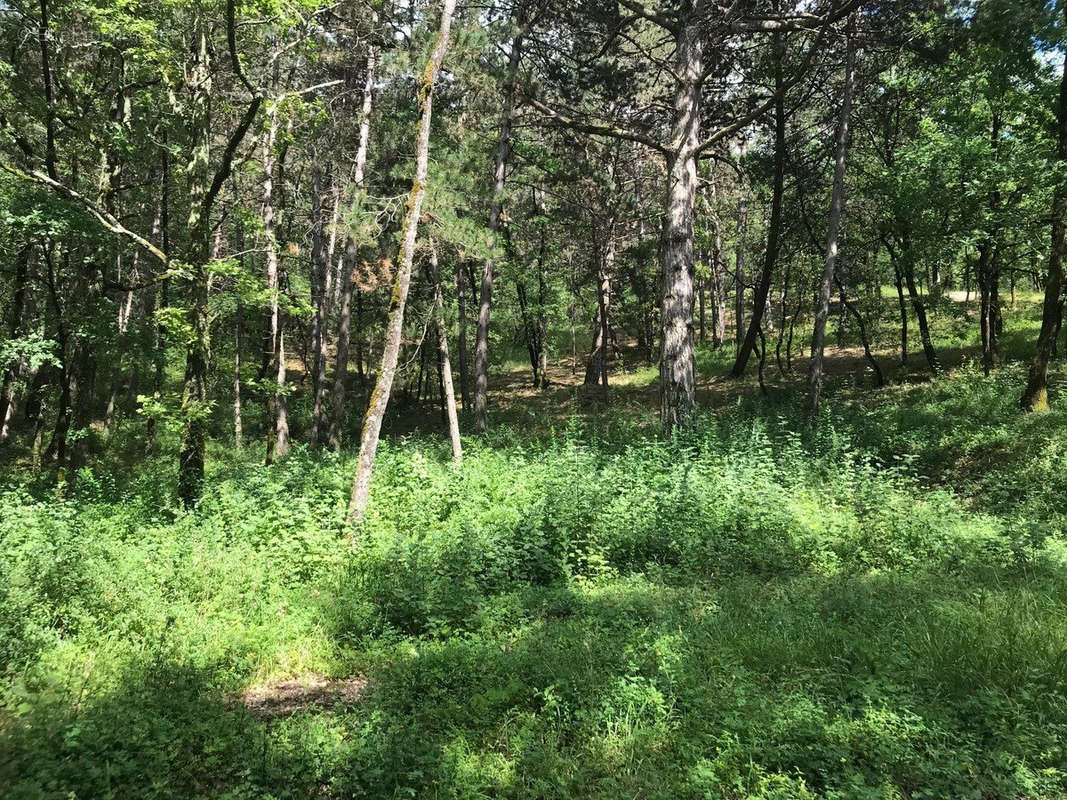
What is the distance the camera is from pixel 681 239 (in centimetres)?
1189

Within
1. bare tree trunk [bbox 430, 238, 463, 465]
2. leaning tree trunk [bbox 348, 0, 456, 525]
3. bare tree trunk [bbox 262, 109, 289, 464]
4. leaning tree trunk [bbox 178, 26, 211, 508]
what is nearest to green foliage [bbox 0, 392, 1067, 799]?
leaning tree trunk [bbox 178, 26, 211, 508]

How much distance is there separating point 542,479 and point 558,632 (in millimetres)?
4291

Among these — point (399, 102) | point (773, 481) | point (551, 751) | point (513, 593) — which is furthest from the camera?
point (399, 102)

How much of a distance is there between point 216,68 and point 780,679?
13.0 meters

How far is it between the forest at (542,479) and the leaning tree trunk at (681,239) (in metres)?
0.12

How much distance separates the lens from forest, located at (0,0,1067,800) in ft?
13.3

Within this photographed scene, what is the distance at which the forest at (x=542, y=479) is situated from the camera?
13.3 ft

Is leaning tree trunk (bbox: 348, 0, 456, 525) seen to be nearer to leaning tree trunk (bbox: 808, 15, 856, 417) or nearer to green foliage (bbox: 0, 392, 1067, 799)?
green foliage (bbox: 0, 392, 1067, 799)

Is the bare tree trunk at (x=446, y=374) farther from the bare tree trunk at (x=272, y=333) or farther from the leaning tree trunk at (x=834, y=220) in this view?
the leaning tree trunk at (x=834, y=220)

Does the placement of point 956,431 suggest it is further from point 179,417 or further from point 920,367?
point 179,417

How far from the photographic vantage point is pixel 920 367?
1923 cm

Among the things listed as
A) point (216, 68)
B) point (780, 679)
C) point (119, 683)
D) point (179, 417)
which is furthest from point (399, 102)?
point (780, 679)

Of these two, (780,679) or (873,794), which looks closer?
(873,794)

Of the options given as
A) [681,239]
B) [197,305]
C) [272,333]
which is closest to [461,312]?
[272,333]
